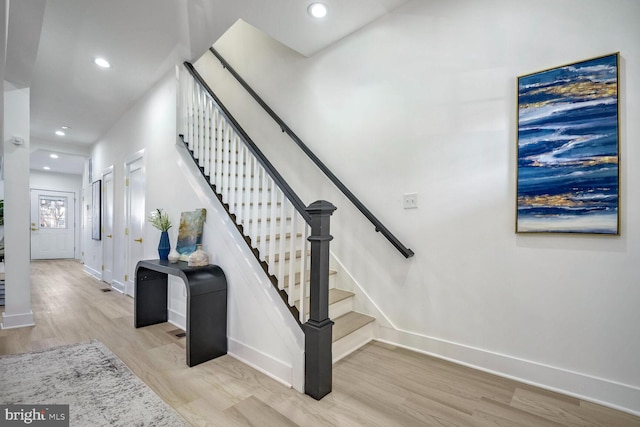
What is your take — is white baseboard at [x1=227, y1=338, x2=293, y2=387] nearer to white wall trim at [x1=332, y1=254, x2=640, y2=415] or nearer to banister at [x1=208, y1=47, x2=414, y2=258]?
white wall trim at [x1=332, y1=254, x2=640, y2=415]

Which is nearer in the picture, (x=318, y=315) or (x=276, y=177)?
(x=318, y=315)

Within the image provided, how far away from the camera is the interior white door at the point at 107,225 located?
5.28 metres

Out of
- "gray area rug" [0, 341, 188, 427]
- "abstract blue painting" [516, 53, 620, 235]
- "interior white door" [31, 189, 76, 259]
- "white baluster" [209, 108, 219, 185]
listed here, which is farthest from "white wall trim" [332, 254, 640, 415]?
"interior white door" [31, 189, 76, 259]

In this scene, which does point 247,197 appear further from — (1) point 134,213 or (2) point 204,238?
(1) point 134,213

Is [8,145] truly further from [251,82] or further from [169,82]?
[251,82]

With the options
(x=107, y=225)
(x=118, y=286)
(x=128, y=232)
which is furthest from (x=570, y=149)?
(x=107, y=225)

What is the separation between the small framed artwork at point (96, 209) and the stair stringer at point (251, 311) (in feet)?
14.4

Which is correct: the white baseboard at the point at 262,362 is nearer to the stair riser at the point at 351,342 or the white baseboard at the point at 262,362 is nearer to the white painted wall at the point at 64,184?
the stair riser at the point at 351,342

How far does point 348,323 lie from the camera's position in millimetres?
2512

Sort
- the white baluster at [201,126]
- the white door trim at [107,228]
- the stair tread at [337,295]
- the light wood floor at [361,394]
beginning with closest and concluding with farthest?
the light wood floor at [361,394]
the stair tread at [337,295]
the white baluster at [201,126]
the white door trim at [107,228]

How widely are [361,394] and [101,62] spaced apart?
162 inches

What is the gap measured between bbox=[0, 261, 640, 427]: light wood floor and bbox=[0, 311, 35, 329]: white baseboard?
1.56 ft

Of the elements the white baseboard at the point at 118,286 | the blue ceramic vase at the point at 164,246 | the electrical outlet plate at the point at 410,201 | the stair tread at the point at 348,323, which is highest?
the electrical outlet plate at the point at 410,201

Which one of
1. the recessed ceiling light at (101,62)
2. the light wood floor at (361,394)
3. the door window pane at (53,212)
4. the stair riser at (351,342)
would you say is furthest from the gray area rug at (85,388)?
the door window pane at (53,212)
